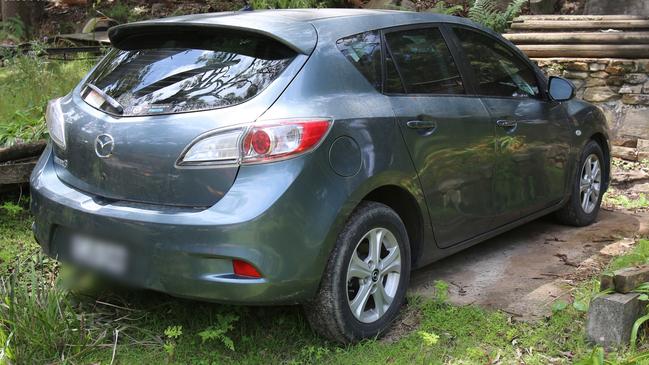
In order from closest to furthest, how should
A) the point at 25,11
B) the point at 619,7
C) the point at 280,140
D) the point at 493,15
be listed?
the point at 280,140 < the point at 493,15 < the point at 619,7 < the point at 25,11

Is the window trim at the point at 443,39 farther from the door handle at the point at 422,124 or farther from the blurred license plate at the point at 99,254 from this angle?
the blurred license plate at the point at 99,254

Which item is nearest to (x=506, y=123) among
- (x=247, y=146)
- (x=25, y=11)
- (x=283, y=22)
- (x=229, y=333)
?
(x=283, y=22)

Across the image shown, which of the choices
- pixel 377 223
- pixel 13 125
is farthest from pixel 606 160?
pixel 13 125

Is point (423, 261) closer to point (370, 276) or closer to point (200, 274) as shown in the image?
point (370, 276)

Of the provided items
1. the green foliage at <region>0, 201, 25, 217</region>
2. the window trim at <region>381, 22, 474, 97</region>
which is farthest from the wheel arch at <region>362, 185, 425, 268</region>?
the green foliage at <region>0, 201, 25, 217</region>

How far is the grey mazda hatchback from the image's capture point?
3184 millimetres

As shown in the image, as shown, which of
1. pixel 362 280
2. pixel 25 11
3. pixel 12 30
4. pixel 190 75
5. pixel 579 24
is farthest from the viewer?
pixel 25 11

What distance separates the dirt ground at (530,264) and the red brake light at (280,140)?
155 centimetres

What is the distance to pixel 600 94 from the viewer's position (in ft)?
27.3

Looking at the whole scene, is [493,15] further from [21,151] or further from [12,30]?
[12,30]

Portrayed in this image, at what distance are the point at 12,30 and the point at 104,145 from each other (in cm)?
1053

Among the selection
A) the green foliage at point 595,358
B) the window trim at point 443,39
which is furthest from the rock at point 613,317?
the window trim at point 443,39

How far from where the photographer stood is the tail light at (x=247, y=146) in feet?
10.5

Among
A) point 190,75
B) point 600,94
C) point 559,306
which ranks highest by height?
point 190,75
